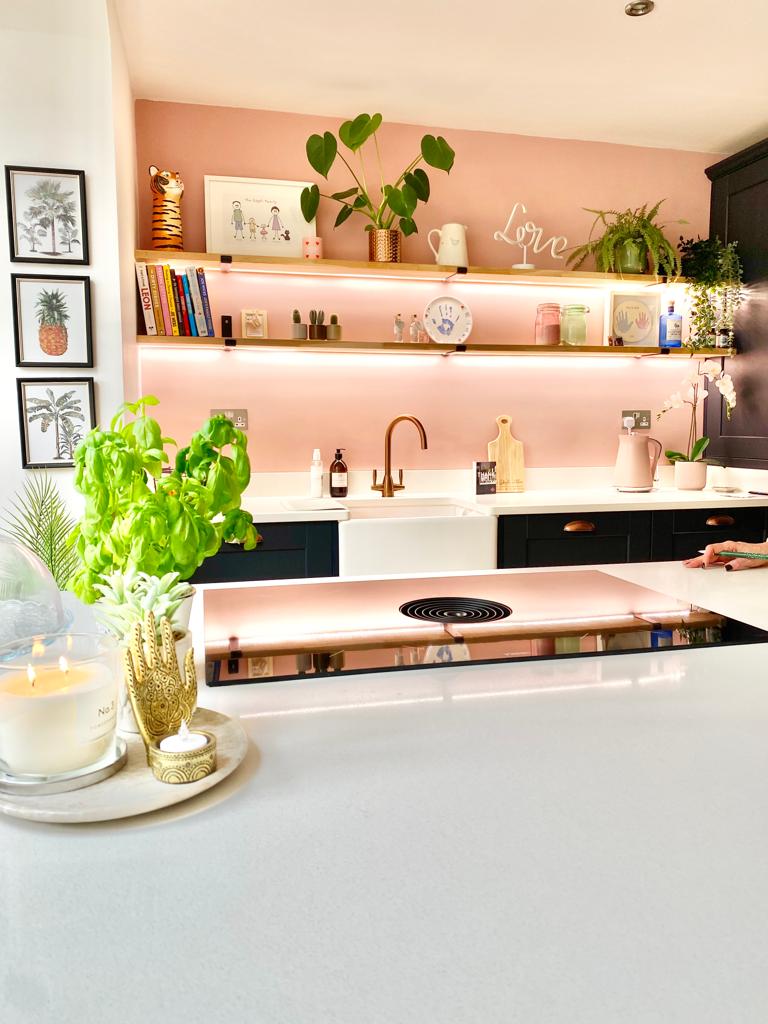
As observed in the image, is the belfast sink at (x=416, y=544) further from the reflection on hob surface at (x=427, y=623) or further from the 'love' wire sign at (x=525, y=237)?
the 'love' wire sign at (x=525, y=237)

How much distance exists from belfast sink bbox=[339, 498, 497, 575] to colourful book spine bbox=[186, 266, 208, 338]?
110cm

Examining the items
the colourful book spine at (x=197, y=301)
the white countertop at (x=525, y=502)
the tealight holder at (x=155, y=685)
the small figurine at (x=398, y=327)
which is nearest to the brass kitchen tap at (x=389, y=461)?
the white countertop at (x=525, y=502)

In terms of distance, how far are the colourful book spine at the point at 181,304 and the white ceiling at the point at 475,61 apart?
81 cm

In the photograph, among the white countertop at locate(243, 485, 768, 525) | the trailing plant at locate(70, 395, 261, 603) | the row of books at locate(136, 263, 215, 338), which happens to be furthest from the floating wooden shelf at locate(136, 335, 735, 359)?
the trailing plant at locate(70, 395, 261, 603)

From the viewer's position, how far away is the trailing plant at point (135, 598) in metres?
0.86

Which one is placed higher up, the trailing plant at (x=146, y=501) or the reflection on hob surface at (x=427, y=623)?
the trailing plant at (x=146, y=501)

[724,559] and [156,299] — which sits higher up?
[156,299]

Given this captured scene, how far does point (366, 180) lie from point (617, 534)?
1985 millimetres

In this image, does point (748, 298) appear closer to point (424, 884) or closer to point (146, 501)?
point (146, 501)

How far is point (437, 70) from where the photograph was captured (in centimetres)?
319

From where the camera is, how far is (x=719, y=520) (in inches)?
139

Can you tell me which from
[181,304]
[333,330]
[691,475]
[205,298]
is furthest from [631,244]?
[181,304]

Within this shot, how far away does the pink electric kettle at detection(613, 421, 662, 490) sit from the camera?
12.7ft

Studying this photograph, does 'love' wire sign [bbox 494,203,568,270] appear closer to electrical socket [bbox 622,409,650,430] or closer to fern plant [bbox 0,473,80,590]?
electrical socket [bbox 622,409,650,430]
